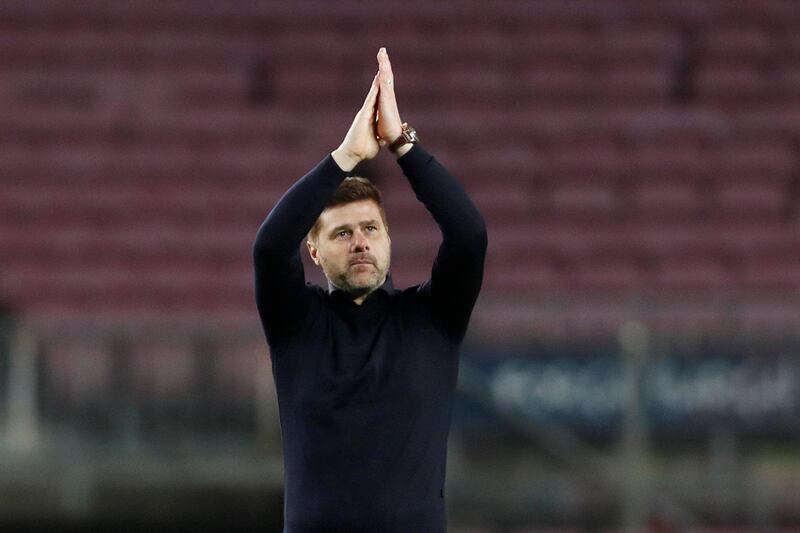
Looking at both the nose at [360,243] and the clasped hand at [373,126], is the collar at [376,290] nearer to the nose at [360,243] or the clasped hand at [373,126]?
the nose at [360,243]

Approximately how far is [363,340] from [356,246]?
18cm

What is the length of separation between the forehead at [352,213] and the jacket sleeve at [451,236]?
0.09 metres

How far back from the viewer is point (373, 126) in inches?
114

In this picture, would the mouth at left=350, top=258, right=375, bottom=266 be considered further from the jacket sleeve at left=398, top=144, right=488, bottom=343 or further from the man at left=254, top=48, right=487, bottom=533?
the jacket sleeve at left=398, top=144, right=488, bottom=343

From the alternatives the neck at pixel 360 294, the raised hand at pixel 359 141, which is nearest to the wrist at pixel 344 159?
the raised hand at pixel 359 141

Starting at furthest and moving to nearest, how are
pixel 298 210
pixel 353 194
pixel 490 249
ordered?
pixel 490 249 < pixel 353 194 < pixel 298 210

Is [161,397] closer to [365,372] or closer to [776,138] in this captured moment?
[365,372]

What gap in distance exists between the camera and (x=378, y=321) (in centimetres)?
295

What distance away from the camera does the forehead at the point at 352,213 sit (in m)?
2.92

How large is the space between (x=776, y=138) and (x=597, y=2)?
1.67 meters

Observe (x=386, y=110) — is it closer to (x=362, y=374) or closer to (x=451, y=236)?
(x=451, y=236)

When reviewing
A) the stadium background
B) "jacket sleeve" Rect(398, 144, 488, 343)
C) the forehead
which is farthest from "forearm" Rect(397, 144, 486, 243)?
the stadium background

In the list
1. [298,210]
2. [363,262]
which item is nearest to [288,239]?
[298,210]

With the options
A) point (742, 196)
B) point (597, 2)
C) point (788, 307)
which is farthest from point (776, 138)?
point (788, 307)
